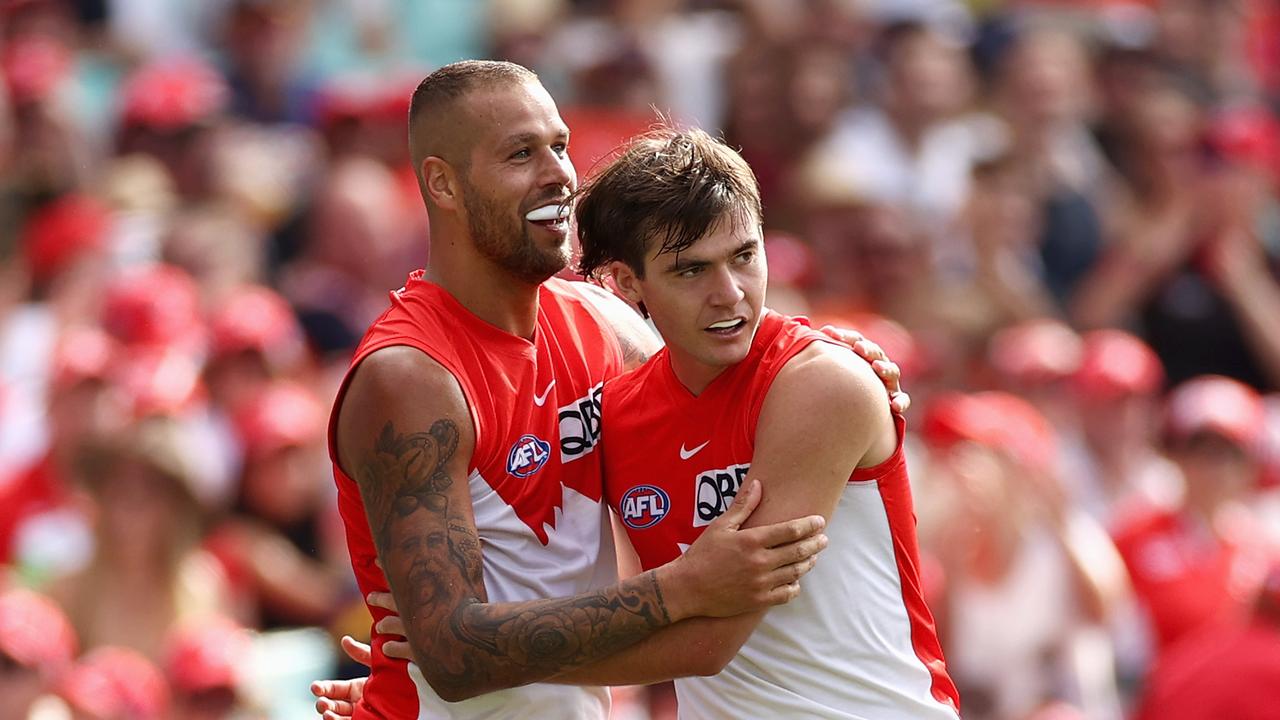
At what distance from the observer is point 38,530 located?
23.7 feet

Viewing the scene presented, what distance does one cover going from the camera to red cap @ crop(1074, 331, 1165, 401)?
26.5 ft

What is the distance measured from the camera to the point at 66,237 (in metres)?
8.55

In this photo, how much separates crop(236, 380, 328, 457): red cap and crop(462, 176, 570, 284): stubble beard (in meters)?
3.43

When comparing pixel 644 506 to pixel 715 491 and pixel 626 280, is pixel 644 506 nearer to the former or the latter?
pixel 715 491

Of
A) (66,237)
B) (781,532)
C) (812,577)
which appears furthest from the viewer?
(66,237)

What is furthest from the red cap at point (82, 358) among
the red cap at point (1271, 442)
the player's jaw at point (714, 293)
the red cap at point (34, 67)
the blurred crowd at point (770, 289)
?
the red cap at point (1271, 442)

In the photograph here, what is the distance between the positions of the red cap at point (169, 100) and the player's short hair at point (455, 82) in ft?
15.9

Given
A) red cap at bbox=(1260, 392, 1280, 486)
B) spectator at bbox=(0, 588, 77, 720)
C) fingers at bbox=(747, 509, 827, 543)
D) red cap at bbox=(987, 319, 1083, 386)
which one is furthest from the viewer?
red cap at bbox=(1260, 392, 1280, 486)

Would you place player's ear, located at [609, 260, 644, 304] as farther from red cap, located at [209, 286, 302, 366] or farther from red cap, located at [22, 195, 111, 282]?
red cap, located at [22, 195, 111, 282]

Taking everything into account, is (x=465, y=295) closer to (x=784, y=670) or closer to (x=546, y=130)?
(x=546, y=130)

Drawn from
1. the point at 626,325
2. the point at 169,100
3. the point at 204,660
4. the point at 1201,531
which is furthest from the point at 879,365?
the point at 169,100

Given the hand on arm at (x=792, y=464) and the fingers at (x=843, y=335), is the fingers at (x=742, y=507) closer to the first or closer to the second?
the hand on arm at (x=792, y=464)

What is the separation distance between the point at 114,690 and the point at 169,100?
11.6 ft

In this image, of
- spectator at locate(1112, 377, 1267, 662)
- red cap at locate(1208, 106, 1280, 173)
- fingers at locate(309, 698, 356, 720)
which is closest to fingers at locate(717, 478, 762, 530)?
fingers at locate(309, 698, 356, 720)
